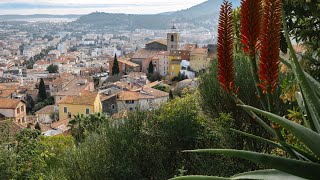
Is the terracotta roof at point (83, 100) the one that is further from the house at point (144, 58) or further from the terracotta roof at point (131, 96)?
the house at point (144, 58)

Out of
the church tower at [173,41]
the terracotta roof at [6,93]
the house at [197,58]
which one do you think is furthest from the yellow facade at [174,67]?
the terracotta roof at [6,93]

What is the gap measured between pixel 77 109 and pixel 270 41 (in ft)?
114

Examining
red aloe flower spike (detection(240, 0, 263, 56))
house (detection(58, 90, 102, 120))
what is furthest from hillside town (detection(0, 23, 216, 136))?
red aloe flower spike (detection(240, 0, 263, 56))

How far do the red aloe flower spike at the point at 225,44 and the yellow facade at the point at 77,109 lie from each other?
31887mm

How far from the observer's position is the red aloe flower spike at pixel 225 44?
1496 mm

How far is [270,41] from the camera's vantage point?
1.33 m

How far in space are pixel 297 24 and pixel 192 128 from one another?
389 centimetres

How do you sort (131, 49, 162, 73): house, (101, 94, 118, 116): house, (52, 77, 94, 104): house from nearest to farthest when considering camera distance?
(101, 94, 118, 116): house
(52, 77, 94, 104): house
(131, 49, 162, 73): house

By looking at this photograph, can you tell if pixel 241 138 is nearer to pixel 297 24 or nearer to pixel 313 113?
pixel 297 24

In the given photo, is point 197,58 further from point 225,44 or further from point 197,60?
point 225,44

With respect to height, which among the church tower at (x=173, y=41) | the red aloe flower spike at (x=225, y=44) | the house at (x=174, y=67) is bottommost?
the house at (x=174, y=67)

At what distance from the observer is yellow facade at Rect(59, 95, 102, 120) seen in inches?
1311

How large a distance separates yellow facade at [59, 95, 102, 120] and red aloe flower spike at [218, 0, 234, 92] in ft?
105

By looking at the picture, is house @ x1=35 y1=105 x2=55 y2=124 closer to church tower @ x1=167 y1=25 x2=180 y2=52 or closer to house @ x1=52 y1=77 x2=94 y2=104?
house @ x1=52 y1=77 x2=94 y2=104
